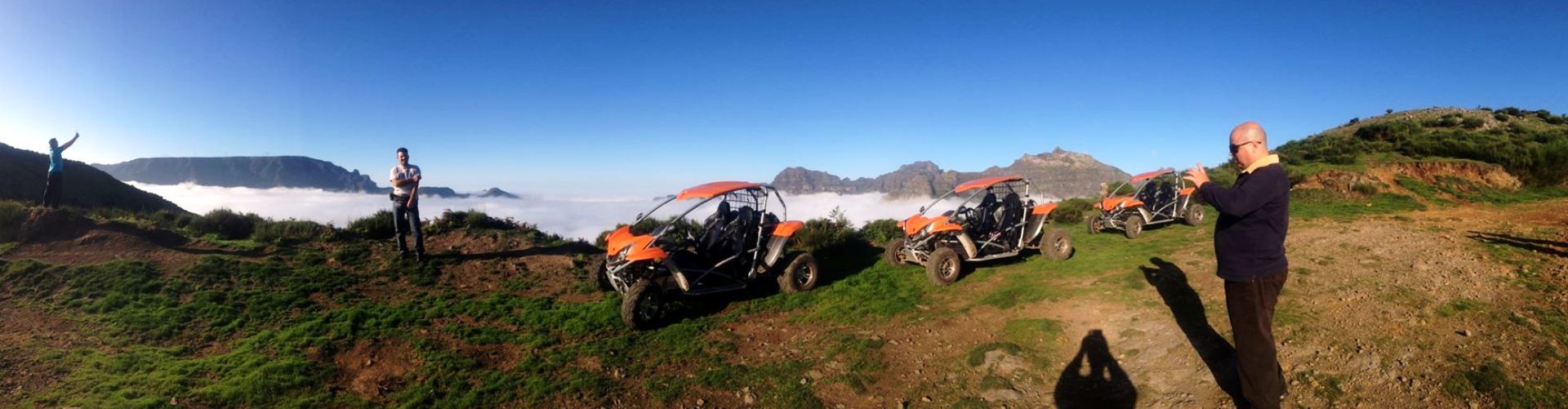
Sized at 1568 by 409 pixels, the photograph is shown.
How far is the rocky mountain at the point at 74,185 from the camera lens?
20.5 meters

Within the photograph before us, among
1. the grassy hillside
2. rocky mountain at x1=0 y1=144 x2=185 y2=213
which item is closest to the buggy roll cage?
the grassy hillside

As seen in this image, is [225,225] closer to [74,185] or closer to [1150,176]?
[1150,176]

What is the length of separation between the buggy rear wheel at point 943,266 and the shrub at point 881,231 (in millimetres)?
4690

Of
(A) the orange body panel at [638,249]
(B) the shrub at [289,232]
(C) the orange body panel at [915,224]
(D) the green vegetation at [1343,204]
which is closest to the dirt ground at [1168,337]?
(A) the orange body panel at [638,249]

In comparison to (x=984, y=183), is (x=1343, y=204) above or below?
below

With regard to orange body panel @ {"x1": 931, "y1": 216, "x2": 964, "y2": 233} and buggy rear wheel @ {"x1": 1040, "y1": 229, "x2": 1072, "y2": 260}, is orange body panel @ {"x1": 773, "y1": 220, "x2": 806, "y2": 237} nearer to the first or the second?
orange body panel @ {"x1": 931, "y1": 216, "x2": 964, "y2": 233}

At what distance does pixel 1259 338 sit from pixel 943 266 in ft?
16.5

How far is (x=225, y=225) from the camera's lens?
34.7ft

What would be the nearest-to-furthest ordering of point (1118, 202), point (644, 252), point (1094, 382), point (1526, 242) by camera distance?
point (1094, 382) < point (644, 252) < point (1526, 242) < point (1118, 202)

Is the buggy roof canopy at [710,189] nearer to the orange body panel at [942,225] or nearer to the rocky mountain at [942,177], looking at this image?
the orange body panel at [942,225]

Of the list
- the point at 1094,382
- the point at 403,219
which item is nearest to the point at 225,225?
the point at 403,219

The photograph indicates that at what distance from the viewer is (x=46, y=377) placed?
4.80 m

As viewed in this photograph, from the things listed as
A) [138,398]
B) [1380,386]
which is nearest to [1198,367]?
[1380,386]

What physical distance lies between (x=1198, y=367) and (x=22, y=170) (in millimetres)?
36975
